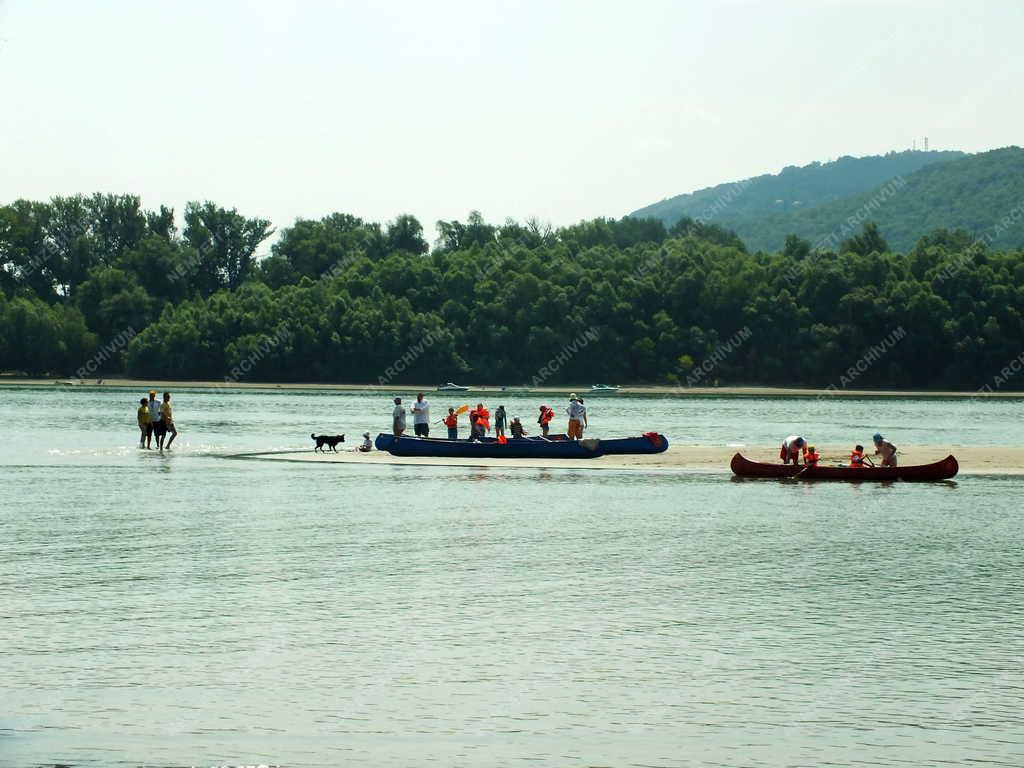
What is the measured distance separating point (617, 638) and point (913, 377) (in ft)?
478

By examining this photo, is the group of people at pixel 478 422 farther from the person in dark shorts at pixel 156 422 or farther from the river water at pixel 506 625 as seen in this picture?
the person in dark shorts at pixel 156 422

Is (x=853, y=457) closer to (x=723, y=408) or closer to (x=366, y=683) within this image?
(x=366, y=683)

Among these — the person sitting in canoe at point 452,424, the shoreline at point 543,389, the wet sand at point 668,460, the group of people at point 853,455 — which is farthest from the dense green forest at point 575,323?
the group of people at point 853,455

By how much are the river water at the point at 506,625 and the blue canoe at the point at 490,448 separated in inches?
252

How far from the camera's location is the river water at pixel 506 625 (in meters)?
16.9

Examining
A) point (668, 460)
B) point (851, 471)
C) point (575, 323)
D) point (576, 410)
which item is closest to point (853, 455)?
point (851, 471)

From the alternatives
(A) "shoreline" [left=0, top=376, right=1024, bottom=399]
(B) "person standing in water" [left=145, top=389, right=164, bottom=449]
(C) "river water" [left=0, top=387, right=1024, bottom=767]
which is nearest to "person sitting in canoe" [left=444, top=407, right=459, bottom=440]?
(C) "river water" [left=0, top=387, right=1024, bottom=767]

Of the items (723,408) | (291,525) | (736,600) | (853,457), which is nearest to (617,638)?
(736,600)

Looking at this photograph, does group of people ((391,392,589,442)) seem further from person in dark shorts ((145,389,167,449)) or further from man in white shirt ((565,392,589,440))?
person in dark shorts ((145,389,167,449))

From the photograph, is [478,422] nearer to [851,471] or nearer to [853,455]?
[853,455]

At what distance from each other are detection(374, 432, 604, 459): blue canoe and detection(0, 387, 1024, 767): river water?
639cm

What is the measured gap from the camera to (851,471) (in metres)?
48.0

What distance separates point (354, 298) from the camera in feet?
582

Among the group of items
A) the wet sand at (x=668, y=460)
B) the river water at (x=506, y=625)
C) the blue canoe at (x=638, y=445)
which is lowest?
the river water at (x=506, y=625)
